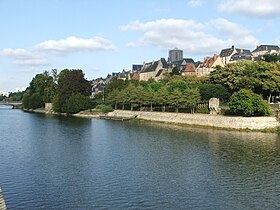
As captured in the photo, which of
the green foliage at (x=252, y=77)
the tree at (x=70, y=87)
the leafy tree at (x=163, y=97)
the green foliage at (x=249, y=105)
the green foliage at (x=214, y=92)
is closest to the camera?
the green foliage at (x=249, y=105)

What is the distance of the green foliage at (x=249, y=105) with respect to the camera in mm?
41625

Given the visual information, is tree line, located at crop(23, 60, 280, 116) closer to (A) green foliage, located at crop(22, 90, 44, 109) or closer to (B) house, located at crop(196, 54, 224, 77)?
(A) green foliage, located at crop(22, 90, 44, 109)

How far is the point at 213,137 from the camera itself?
3709 cm

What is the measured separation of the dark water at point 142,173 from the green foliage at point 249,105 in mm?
6694

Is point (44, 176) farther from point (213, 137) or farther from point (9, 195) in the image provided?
point (213, 137)

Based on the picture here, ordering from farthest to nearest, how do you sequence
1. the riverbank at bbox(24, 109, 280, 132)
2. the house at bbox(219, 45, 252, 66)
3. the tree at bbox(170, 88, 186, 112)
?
the house at bbox(219, 45, 252, 66) < the tree at bbox(170, 88, 186, 112) < the riverbank at bbox(24, 109, 280, 132)

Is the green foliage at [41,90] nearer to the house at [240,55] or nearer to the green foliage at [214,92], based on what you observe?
the green foliage at [214,92]

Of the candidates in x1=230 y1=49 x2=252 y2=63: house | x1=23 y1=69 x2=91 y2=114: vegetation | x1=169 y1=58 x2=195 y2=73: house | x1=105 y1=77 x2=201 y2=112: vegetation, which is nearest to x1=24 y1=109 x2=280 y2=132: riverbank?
x1=105 y1=77 x2=201 y2=112: vegetation

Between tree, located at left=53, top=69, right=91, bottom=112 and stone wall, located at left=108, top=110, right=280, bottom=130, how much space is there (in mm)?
24979

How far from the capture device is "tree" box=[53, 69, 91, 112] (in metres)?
80.3

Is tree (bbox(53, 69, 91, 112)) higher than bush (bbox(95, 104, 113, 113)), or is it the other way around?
tree (bbox(53, 69, 91, 112))

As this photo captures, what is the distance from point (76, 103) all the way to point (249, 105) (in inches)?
1664

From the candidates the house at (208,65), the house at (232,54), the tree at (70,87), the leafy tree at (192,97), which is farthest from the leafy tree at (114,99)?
the house at (232,54)

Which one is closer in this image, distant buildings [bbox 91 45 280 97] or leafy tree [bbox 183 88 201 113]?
leafy tree [bbox 183 88 201 113]
